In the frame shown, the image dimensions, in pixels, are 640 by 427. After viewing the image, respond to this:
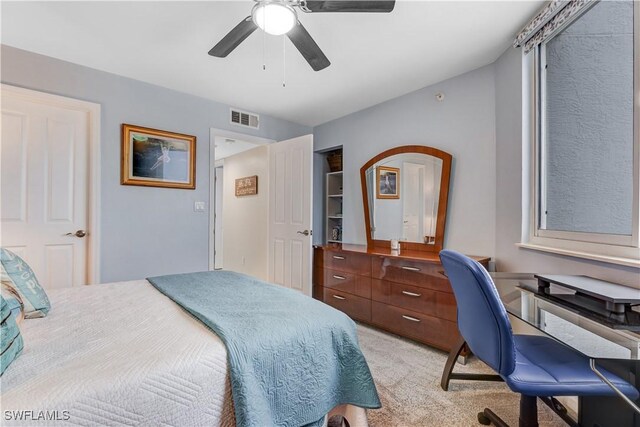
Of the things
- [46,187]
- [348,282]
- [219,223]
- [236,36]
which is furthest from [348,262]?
[219,223]

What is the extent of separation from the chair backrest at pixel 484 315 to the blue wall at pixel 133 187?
2.76 metres

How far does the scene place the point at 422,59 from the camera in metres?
2.42

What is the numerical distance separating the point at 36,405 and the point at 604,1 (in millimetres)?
2987

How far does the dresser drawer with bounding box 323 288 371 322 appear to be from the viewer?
2900 mm

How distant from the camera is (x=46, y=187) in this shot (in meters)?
2.44

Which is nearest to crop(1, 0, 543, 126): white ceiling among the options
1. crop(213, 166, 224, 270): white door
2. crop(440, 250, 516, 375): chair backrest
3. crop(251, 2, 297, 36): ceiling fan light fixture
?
crop(251, 2, 297, 36): ceiling fan light fixture

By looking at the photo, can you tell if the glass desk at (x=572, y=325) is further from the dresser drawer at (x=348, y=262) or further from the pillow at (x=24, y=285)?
the pillow at (x=24, y=285)

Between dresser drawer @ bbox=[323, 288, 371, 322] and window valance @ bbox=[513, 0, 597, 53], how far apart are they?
8.02 ft

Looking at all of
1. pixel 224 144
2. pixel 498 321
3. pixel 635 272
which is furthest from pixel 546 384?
pixel 224 144

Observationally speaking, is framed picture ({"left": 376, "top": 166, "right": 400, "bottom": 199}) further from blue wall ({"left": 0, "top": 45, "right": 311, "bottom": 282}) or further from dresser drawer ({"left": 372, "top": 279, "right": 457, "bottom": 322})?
blue wall ({"left": 0, "top": 45, "right": 311, "bottom": 282})

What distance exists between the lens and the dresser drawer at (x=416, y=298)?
2281 mm

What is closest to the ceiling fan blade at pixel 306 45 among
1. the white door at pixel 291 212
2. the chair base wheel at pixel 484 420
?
the white door at pixel 291 212

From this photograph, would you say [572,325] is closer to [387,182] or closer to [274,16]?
[274,16]

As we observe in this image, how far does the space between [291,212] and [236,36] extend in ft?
7.13
